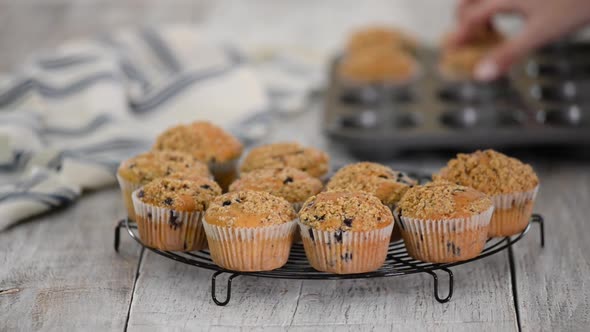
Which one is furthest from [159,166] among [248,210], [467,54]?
[467,54]

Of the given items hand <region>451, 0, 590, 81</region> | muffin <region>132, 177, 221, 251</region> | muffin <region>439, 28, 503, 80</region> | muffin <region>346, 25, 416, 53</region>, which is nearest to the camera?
muffin <region>132, 177, 221, 251</region>

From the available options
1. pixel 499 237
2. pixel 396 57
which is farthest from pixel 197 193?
pixel 396 57

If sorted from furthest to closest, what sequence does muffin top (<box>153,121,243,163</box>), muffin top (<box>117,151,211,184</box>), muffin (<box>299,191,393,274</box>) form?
muffin top (<box>153,121,243,163</box>) < muffin top (<box>117,151,211,184</box>) < muffin (<box>299,191,393,274</box>)

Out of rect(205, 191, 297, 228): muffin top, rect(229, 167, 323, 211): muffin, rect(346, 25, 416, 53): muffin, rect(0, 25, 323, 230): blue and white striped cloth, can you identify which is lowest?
rect(0, 25, 323, 230): blue and white striped cloth

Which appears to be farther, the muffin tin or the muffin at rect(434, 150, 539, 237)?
the muffin tin

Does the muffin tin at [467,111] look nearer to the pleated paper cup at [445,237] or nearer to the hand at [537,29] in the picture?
the hand at [537,29]

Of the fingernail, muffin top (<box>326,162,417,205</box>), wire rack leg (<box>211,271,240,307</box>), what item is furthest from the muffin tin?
wire rack leg (<box>211,271,240,307</box>)

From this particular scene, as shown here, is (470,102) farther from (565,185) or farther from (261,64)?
(261,64)

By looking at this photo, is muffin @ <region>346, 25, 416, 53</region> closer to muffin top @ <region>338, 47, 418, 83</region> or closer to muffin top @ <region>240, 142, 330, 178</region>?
muffin top @ <region>338, 47, 418, 83</region>
